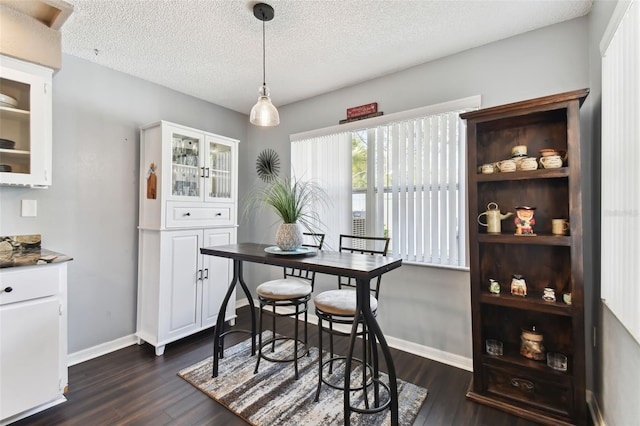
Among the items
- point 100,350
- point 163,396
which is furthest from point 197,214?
point 163,396

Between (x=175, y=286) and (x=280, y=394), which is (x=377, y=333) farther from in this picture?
(x=175, y=286)

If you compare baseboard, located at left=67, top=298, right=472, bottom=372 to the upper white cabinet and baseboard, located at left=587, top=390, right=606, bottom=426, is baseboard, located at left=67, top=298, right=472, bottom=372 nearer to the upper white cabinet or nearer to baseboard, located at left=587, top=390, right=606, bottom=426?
baseboard, located at left=587, top=390, right=606, bottom=426

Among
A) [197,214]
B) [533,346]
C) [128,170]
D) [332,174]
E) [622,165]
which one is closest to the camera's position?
[622,165]

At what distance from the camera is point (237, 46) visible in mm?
2250

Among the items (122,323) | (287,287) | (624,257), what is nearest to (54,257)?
(122,323)

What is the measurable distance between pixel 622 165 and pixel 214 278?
10.3 feet

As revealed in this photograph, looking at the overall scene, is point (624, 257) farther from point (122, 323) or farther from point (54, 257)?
point (122, 323)

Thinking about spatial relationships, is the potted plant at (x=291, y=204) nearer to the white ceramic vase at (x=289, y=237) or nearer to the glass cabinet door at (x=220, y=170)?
the white ceramic vase at (x=289, y=237)

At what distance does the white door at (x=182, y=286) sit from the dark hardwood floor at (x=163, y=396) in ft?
0.81

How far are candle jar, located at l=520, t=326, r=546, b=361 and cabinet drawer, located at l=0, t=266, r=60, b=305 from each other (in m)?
3.07

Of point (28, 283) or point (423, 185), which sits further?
point (423, 185)

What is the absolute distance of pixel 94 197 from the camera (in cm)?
251

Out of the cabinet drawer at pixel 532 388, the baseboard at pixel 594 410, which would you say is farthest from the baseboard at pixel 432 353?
the baseboard at pixel 594 410

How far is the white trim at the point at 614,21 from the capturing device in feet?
3.97
